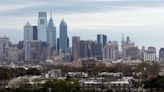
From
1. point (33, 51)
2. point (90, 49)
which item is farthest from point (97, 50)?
point (33, 51)

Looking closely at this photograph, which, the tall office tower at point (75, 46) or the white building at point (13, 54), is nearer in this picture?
the tall office tower at point (75, 46)

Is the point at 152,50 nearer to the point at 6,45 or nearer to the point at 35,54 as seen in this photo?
the point at 35,54

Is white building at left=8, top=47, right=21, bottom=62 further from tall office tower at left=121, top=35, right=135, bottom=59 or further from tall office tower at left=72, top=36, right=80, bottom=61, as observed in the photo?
tall office tower at left=121, top=35, right=135, bottom=59

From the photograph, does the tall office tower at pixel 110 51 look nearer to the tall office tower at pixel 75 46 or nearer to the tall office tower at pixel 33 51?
the tall office tower at pixel 75 46

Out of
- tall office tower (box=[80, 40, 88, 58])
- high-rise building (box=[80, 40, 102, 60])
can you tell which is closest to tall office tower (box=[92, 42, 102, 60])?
high-rise building (box=[80, 40, 102, 60])

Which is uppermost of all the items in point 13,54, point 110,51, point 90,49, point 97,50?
point 90,49

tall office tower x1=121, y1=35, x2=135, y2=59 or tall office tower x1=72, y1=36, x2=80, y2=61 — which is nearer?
tall office tower x1=72, y1=36, x2=80, y2=61

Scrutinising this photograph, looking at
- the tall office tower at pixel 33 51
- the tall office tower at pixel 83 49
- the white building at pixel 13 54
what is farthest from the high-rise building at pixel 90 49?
the white building at pixel 13 54

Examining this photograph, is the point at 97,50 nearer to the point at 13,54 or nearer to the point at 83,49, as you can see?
the point at 83,49
